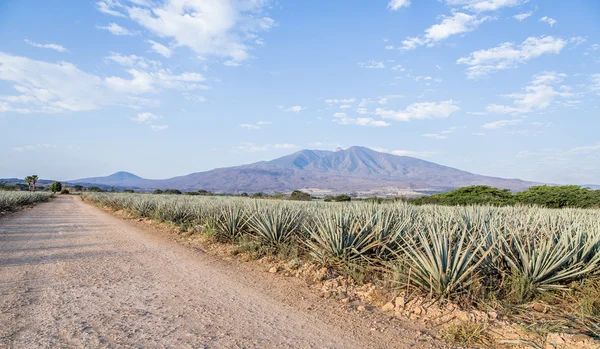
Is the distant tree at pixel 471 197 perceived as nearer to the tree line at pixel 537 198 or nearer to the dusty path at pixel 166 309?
the tree line at pixel 537 198

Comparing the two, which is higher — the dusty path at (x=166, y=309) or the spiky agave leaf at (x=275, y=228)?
the spiky agave leaf at (x=275, y=228)

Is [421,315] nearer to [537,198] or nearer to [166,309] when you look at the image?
[166,309]

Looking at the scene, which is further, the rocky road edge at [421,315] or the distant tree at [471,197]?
the distant tree at [471,197]

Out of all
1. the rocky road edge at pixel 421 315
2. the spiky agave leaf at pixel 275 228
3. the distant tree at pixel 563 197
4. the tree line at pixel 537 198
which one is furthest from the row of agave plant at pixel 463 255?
the distant tree at pixel 563 197

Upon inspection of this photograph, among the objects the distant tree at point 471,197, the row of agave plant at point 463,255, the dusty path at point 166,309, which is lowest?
the dusty path at point 166,309

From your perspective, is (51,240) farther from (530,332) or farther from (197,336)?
(530,332)

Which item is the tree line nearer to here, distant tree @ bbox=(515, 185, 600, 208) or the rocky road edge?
distant tree @ bbox=(515, 185, 600, 208)

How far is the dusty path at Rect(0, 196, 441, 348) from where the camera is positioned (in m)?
3.46

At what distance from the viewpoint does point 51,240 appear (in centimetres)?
975

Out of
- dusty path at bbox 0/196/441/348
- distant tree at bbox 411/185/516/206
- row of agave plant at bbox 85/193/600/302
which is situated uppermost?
distant tree at bbox 411/185/516/206

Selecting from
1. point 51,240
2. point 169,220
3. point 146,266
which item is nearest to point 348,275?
point 146,266

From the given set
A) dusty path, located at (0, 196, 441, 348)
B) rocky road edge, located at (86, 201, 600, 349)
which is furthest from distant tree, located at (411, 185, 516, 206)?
dusty path, located at (0, 196, 441, 348)

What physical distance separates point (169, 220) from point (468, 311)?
39.2ft

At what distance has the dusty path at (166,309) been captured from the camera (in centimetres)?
346
